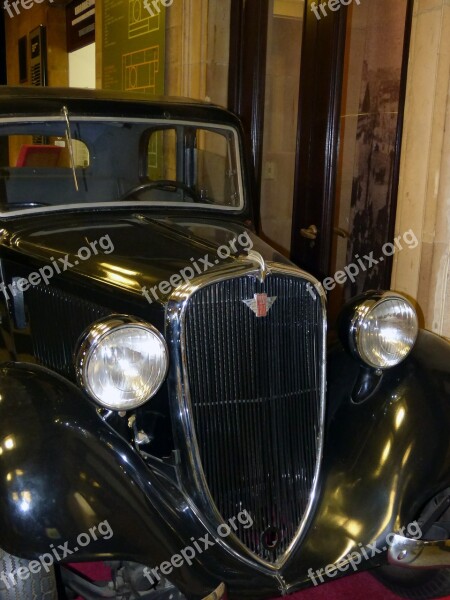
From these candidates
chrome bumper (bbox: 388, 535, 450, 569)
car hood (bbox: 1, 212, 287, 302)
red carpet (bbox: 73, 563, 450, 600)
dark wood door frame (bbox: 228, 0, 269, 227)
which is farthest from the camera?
dark wood door frame (bbox: 228, 0, 269, 227)

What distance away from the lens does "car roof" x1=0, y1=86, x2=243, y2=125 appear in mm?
2635

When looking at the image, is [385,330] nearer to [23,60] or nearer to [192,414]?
[192,414]

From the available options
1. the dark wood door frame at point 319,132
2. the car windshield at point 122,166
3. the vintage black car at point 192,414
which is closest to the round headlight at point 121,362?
the vintage black car at point 192,414

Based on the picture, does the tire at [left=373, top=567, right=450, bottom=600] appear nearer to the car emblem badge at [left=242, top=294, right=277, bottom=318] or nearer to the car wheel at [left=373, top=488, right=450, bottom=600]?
the car wheel at [left=373, top=488, right=450, bottom=600]

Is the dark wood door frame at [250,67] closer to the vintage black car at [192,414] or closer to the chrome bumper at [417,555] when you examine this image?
the vintage black car at [192,414]

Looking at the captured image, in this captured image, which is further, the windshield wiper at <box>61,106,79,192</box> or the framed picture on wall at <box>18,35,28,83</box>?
the framed picture on wall at <box>18,35,28,83</box>

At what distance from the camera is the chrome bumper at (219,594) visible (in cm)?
171

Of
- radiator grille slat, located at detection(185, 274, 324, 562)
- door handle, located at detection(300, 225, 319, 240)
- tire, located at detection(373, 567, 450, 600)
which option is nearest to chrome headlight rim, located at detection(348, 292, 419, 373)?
radiator grille slat, located at detection(185, 274, 324, 562)

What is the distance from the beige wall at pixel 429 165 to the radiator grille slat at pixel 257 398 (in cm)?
131

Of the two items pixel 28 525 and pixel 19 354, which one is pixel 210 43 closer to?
pixel 19 354

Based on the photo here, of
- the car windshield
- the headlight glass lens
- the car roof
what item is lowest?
the headlight glass lens

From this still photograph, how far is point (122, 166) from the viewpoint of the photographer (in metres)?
2.91

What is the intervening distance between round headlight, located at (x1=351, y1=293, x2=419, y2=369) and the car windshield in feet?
3.21

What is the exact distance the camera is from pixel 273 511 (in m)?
2.04
